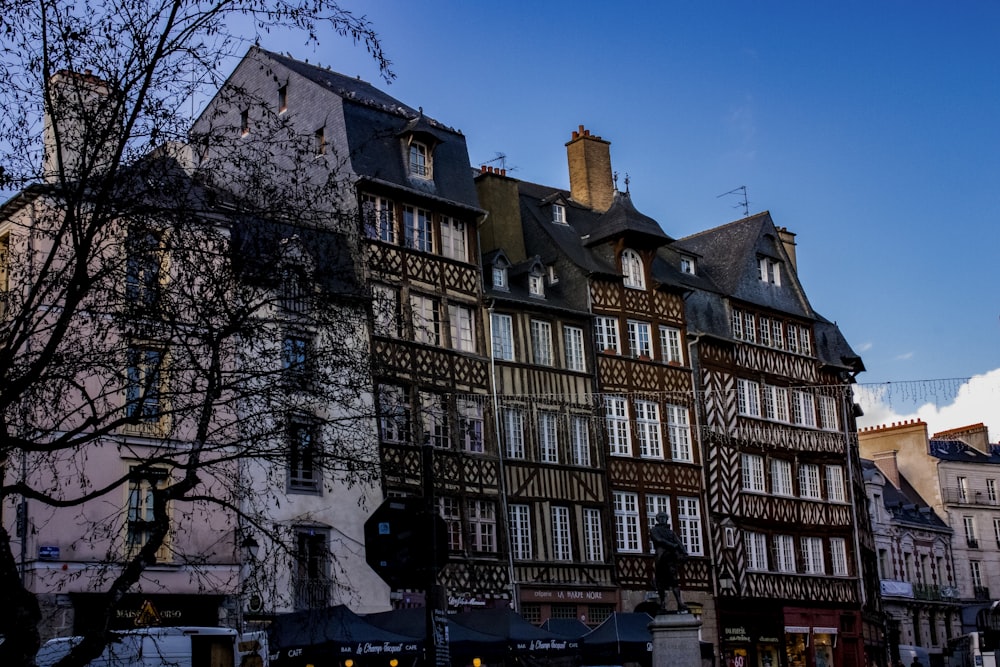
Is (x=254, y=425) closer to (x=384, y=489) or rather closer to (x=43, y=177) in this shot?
(x=43, y=177)

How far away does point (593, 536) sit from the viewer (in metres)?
28.5

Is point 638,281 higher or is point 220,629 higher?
point 638,281

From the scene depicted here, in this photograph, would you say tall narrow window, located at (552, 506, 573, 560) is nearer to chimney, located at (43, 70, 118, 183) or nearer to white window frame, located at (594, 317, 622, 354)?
white window frame, located at (594, 317, 622, 354)

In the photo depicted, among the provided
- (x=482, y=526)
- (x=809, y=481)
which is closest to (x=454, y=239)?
(x=482, y=526)

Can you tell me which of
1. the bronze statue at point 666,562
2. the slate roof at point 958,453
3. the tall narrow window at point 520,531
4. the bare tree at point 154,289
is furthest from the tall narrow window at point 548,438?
the slate roof at point 958,453

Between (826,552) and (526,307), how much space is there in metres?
12.2

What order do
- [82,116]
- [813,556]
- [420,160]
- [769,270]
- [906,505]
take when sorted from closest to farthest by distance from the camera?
[82,116] → [420,160] → [813,556] → [769,270] → [906,505]

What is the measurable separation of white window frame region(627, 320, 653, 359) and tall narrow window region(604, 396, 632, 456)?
1.37 m

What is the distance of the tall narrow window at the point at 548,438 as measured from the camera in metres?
28.1

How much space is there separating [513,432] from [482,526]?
220 centimetres

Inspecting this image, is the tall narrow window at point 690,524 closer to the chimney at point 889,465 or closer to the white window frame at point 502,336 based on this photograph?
the white window frame at point 502,336

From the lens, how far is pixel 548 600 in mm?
27094

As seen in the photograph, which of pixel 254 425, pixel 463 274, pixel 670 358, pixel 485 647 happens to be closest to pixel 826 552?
pixel 670 358

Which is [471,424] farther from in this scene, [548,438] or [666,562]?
[666,562]
